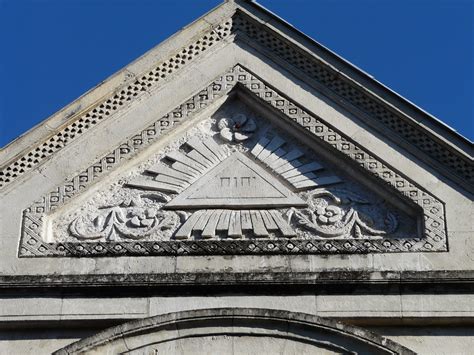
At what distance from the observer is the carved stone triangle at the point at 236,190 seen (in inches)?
620

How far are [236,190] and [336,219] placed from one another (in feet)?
3.76

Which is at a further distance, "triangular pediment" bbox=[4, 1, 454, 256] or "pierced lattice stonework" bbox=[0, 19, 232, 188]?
"pierced lattice stonework" bbox=[0, 19, 232, 188]

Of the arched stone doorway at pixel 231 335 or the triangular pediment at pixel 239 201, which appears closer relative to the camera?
the arched stone doorway at pixel 231 335

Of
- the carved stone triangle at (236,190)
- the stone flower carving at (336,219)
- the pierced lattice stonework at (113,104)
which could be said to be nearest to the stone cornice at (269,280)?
the stone flower carving at (336,219)

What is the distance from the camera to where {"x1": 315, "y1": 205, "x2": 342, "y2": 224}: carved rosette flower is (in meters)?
15.6

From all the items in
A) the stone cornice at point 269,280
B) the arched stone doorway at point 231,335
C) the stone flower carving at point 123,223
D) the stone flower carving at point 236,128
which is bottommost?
the arched stone doorway at point 231,335

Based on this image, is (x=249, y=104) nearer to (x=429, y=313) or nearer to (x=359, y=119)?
(x=359, y=119)

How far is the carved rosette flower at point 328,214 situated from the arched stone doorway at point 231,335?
4.75 ft

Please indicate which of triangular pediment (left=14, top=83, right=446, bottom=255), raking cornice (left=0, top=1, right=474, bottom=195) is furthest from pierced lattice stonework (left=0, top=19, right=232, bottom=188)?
triangular pediment (left=14, top=83, right=446, bottom=255)

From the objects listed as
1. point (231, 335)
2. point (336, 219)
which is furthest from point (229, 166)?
point (231, 335)

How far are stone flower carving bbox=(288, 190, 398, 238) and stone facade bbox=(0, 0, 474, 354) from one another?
0.07ft

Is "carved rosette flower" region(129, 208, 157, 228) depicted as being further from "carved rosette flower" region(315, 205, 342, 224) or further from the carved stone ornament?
"carved rosette flower" region(315, 205, 342, 224)

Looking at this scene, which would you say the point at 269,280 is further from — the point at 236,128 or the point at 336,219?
the point at 236,128

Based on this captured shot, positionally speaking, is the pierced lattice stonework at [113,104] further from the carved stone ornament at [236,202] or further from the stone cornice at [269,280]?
the stone cornice at [269,280]
